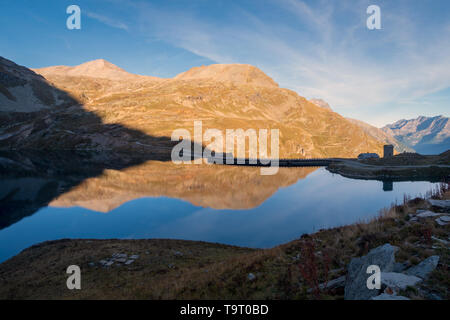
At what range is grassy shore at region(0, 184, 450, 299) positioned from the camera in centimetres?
1023

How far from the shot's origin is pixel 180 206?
5038 cm

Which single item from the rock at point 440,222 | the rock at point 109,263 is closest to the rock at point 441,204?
the rock at point 440,222

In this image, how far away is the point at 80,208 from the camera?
47.8 meters

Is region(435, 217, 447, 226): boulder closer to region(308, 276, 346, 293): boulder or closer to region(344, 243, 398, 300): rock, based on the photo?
region(344, 243, 398, 300): rock

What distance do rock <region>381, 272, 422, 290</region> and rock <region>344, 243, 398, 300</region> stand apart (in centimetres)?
47

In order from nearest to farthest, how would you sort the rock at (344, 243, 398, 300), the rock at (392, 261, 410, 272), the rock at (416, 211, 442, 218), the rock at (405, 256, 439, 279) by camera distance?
the rock at (344, 243, 398, 300) < the rock at (405, 256, 439, 279) < the rock at (392, 261, 410, 272) < the rock at (416, 211, 442, 218)

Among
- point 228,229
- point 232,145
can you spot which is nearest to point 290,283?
point 228,229

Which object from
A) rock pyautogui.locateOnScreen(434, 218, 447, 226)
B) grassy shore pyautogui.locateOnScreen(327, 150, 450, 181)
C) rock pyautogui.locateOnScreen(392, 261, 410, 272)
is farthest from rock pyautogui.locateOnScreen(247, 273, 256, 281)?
grassy shore pyautogui.locateOnScreen(327, 150, 450, 181)

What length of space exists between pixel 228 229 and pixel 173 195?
27.5 meters

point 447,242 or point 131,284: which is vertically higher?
point 447,242

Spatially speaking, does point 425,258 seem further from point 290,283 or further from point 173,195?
point 173,195

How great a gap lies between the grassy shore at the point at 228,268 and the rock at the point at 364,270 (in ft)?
2.24

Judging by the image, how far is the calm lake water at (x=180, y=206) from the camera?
3478 cm
